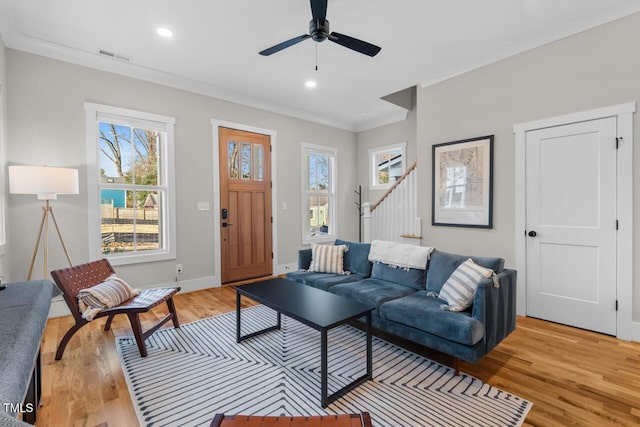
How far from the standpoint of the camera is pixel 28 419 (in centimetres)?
163

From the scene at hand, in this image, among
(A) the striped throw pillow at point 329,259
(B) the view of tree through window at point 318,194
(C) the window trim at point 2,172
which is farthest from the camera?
(B) the view of tree through window at point 318,194

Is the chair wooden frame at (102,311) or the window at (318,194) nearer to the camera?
the chair wooden frame at (102,311)

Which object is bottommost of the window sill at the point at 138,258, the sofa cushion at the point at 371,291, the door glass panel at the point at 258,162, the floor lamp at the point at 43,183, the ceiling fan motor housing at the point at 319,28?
the sofa cushion at the point at 371,291

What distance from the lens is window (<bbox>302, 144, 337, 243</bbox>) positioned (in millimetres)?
5703

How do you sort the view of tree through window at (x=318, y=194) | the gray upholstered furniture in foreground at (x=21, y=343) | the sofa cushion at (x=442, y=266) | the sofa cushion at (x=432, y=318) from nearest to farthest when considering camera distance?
the gray upholstered furniture in foreground at (x=21, y=343) < the sofa cushion at (x=432, y=318) < the sofa cushion at (x=442, y=266) < the view of tree through window at (x=318, y=194)

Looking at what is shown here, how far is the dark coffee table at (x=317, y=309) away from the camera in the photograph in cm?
186

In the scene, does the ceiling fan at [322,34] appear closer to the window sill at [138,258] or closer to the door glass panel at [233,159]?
the door glass panel at [233,159]

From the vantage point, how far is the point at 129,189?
391cm

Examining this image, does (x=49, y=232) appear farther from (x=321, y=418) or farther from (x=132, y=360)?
(x=321, y=418)

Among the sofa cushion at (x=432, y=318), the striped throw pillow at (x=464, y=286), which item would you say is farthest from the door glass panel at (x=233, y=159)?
the striped throw pillow at (x=464, y=286)

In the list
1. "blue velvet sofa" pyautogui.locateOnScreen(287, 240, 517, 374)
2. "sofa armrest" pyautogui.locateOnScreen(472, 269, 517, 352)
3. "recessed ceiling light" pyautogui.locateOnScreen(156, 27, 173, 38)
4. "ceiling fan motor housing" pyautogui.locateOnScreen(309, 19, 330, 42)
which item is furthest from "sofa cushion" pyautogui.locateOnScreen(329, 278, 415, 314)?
"recessed ceiling light" pyautogui.locateOnScreen(156, 27, 173, 38)

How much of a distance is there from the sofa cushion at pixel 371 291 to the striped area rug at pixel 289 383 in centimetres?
38

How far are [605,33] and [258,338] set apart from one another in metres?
4.24

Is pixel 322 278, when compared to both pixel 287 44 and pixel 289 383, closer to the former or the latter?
pixel 289 383
